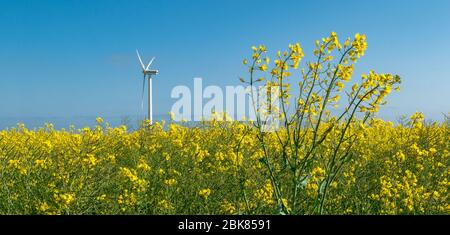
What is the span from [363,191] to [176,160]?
238 cm

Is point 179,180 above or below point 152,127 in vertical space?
below

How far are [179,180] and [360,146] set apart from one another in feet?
8.11

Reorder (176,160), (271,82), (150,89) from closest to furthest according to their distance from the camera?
(271,82), (176,160), (150,89)

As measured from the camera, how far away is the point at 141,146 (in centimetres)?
720
